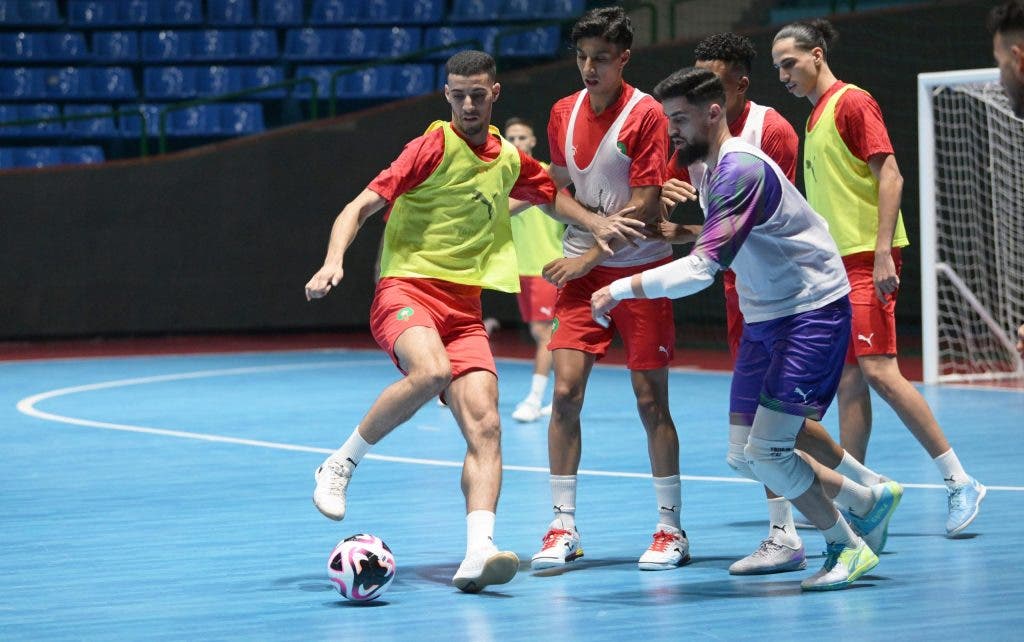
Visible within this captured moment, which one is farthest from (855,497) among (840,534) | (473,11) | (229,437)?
(473,11)

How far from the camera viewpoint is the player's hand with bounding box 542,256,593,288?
611 centimetres

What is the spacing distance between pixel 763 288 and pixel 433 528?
2170 millimetres

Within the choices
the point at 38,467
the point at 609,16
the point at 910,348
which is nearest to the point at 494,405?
the point at 609,16

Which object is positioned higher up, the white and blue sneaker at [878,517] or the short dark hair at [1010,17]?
the short dark hair at [1010,17]

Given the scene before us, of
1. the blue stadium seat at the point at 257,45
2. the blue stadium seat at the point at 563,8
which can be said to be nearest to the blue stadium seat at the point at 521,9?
the blue stadium seat at the point at 563,8

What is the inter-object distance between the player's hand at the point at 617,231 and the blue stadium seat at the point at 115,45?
15.9m

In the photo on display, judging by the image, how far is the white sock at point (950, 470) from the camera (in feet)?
21.9

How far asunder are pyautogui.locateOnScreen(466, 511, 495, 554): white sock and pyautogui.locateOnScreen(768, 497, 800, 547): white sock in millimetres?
1143

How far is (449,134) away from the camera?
20.0ft

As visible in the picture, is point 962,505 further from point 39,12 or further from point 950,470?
point 39,12

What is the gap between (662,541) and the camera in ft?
20.0

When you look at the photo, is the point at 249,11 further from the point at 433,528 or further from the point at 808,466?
the point at 808,466

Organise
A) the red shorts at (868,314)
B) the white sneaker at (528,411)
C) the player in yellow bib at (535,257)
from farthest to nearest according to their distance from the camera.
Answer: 1. the player in yellow bib at (535,257)
2. the white sneaker at (528,411)
3. the red shorts at (868,314)

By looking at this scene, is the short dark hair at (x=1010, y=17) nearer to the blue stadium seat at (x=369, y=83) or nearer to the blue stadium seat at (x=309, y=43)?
the blue stadium seat at (x=369, y=83)
